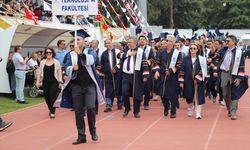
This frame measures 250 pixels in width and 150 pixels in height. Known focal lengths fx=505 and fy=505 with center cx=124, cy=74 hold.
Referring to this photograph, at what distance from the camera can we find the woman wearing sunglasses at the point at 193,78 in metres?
12.0

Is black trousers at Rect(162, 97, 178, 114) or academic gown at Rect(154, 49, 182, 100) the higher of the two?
academic gown at Rect(154, 49, 182, 100)

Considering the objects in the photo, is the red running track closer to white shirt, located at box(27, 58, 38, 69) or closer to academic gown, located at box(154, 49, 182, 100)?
academic gown, located at box(154, 49, 182, 100)

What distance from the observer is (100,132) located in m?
10.2

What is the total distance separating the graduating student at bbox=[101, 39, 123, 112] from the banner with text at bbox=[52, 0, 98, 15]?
454cm

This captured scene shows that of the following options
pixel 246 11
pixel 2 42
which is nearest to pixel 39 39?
pixel 2 42

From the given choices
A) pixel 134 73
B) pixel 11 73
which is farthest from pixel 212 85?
pixel 11 73

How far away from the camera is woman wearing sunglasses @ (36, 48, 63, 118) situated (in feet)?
40.6

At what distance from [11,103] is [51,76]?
370cm

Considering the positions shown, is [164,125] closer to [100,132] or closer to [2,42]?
[100,132]

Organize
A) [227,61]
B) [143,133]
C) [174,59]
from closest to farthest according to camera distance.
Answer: [143,133] < [227,61] < [174,59]

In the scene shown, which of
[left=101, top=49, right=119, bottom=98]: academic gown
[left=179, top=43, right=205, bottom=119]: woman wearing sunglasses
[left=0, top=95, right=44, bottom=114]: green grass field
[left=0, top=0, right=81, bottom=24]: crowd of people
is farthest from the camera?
[left=0, top=0, right=81, bottom=24]: crowd of people

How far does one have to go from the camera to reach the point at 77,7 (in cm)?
894

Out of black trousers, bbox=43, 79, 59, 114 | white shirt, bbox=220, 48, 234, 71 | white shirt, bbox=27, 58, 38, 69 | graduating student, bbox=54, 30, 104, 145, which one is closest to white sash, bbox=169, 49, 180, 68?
white shirt, bbox=220, 48, 234, 71

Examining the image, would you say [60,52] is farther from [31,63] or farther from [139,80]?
[31,63]
